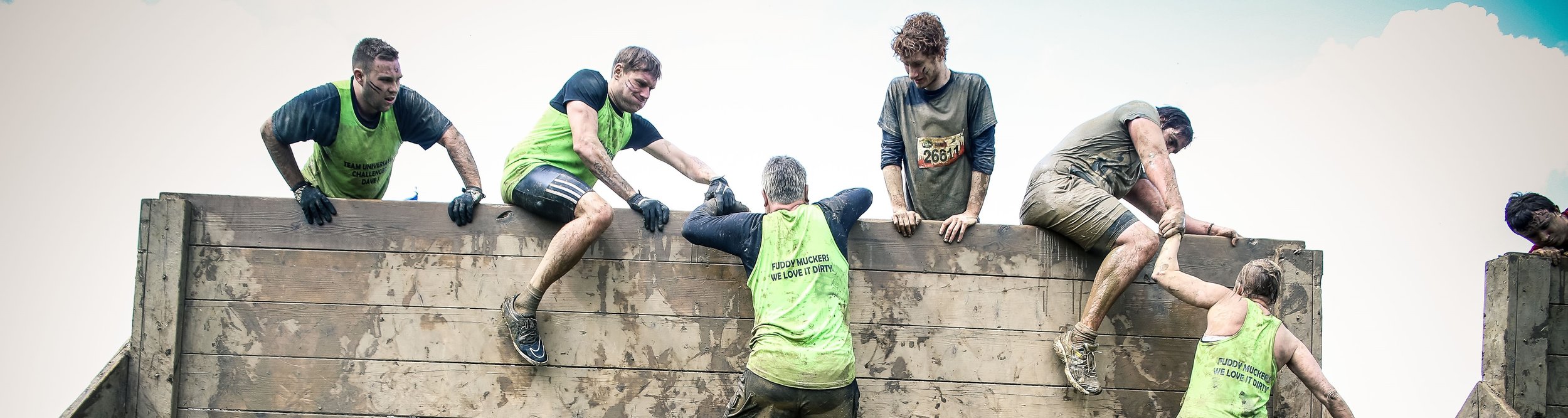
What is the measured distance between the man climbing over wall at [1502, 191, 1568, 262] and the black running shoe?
5202 mm

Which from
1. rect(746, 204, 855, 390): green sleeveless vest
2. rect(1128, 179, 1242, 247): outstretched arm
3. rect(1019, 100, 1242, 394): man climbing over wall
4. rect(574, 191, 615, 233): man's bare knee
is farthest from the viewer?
rect(1128, 179, 1242, 247): outstretched arm

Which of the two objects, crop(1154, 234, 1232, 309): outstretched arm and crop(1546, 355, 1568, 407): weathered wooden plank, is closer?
crop(1154, 234, 1232, 309): outstretched arm

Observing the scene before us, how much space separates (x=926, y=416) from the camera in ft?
14.3

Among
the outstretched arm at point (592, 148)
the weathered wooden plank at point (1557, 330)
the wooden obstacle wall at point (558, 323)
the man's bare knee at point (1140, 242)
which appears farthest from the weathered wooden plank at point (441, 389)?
the weathered wooden plank at point (1557, 330)

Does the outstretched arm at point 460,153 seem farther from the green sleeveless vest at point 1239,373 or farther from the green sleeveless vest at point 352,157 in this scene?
the green sleeveless vest at point 1239,373

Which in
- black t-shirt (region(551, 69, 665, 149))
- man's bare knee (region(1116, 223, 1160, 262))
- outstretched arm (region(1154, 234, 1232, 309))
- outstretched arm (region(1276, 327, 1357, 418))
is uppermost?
black t-shirt (region(551, 69, 665, 149))

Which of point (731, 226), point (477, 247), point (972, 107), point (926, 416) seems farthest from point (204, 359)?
point (972, 107)

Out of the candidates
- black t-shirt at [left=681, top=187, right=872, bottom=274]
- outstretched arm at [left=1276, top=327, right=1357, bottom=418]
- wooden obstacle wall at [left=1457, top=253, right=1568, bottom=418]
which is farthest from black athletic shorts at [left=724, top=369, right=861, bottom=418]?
wooden obstacle wall at [left=1457, top=253, right=1568, bottom=418]

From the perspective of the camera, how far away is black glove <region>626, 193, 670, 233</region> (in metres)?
4.29

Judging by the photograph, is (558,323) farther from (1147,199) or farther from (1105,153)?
(1147,199)

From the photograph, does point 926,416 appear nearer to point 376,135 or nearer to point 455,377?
point 455,377

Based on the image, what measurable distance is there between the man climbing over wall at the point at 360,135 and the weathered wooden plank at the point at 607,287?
25 cm

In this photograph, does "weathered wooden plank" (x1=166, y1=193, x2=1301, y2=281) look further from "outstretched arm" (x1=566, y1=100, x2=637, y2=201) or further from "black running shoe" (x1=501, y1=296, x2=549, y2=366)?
"black running shoe" (x1=501, y1=296, x2=549, y2=366)

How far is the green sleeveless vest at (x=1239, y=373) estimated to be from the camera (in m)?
3.76
